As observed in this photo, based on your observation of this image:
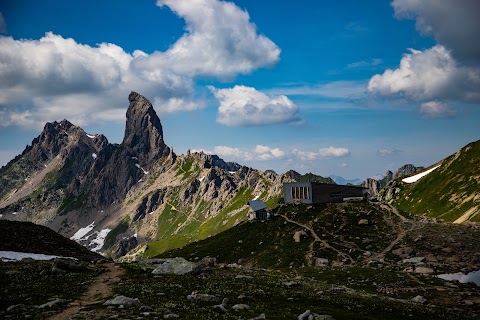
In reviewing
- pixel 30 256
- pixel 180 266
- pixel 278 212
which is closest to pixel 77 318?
pixel 180 266

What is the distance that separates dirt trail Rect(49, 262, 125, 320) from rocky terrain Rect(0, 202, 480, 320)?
0.10 m

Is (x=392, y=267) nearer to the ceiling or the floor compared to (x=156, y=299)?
nearer to the floor

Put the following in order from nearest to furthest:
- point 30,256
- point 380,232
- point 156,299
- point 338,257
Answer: point 156,299 < point 30,256 < point 338,257 < point 380,232

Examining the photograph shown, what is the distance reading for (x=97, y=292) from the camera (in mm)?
34688

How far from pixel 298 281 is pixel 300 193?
73556mm

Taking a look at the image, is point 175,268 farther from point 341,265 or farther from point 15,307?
point 341,265

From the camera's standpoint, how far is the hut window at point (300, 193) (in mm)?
121312

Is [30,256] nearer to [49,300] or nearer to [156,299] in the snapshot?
[49,300]

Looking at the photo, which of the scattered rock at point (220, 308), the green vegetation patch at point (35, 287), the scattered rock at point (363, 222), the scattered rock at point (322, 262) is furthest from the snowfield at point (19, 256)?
the scattered rock at point (363, 222)

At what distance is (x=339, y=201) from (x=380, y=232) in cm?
3070

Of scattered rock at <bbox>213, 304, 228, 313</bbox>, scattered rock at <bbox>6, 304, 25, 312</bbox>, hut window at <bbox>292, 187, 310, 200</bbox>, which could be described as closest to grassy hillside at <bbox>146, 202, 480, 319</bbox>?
scattered rock at <bbox>213, 304, 228, 313</bbox>

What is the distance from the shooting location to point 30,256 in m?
56.4

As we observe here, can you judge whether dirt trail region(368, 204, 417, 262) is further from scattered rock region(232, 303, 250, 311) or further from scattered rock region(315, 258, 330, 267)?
scattered rock region(232, 303, 250, 311)

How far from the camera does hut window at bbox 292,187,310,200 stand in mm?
121312
